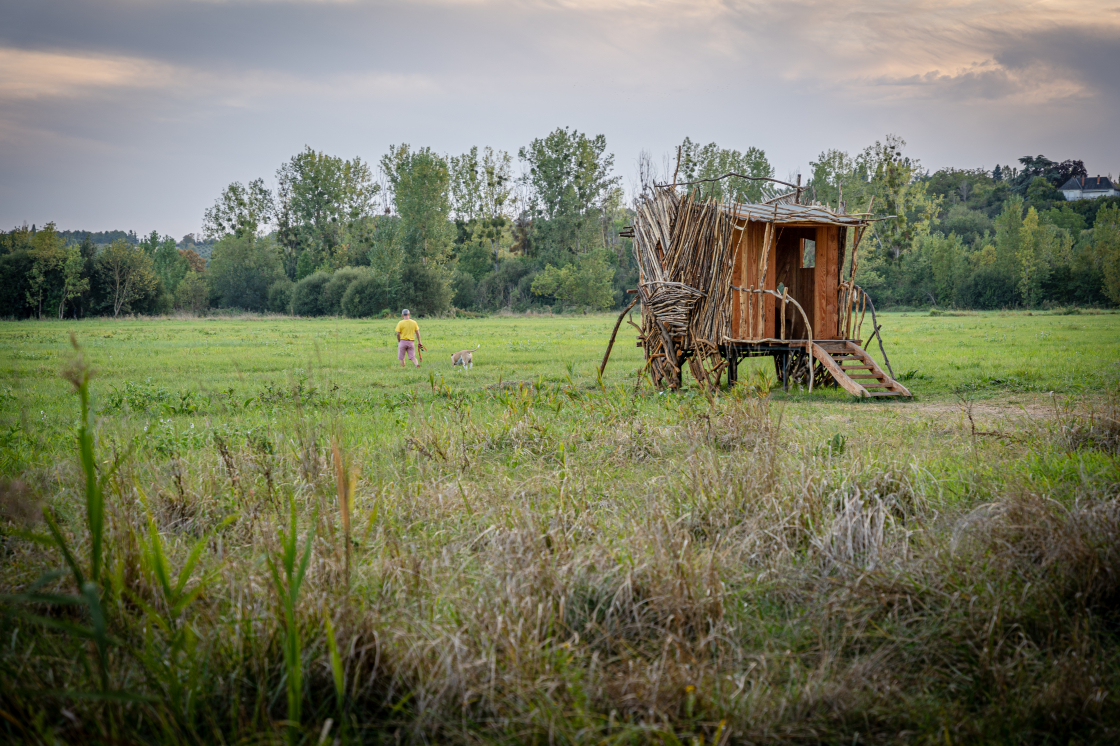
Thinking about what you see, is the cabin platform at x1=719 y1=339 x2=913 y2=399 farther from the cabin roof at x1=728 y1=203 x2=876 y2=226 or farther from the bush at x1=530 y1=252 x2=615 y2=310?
the bush at x1=530 y1=252 x2=615 y2=310

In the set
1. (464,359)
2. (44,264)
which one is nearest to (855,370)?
(464,359)

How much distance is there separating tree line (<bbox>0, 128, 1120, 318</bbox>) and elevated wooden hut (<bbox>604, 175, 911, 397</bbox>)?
30308 millimetres

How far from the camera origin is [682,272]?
11.8 metres

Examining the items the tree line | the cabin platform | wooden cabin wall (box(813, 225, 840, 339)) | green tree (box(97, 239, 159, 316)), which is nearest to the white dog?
the cabin platform

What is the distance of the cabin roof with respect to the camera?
36.6 feet

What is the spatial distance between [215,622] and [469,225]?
192 feet

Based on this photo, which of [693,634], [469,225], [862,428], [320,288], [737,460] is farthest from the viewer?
[469,225]

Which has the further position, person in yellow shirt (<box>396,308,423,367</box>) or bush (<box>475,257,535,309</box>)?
bush (<box>475,257,535,309</box>)

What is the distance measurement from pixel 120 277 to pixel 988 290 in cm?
5940

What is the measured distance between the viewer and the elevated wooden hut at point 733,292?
11398 millimetres

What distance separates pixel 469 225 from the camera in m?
59.3

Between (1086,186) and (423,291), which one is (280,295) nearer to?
(423,291)

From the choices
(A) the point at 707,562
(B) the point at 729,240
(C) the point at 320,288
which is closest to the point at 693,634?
(A) the point at 707,562

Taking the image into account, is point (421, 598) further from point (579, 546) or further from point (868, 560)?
point (868, 560)
